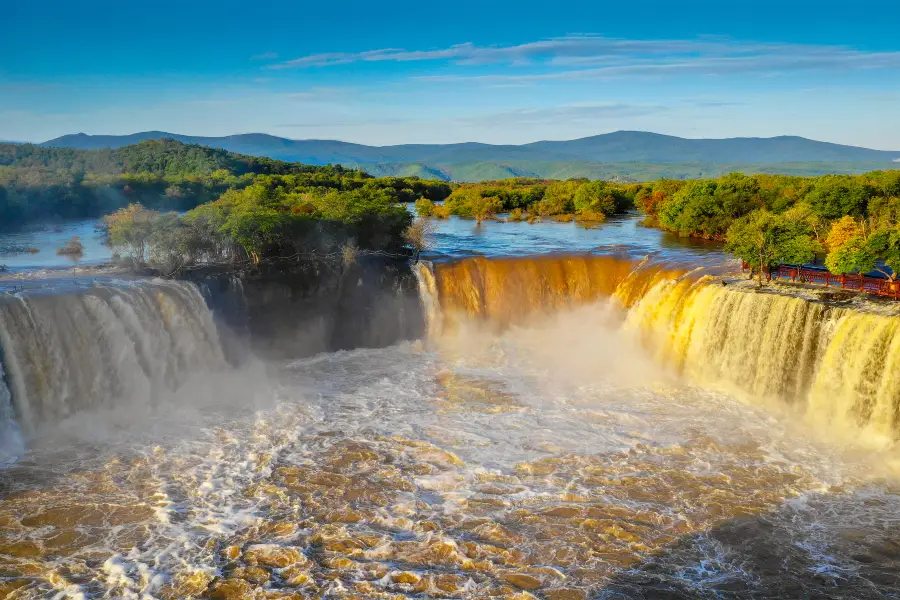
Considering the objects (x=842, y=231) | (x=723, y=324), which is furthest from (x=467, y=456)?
(x=842, y=231)

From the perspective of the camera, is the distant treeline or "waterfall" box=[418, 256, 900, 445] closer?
"waterfall" box=[418, 256, 900, 445]

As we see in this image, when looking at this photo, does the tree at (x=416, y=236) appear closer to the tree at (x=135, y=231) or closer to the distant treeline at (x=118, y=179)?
the distant treeline at (x=118, y=179)

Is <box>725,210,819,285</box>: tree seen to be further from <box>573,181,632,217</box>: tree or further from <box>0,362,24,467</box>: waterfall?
<box>573,181,632,217</box>: tree

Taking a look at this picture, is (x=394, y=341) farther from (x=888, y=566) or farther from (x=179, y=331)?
(x=888, y=566)

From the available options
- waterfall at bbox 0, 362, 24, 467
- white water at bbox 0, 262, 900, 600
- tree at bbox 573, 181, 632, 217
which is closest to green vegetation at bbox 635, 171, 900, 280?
white water at bbox 0, 262, 900, 600

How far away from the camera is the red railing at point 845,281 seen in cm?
1960

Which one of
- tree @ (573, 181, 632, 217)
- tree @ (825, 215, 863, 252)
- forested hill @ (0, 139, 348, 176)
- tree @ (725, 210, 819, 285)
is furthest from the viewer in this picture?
forested hill @ (0, 139, 348, 176)

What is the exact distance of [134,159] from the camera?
6191 cm

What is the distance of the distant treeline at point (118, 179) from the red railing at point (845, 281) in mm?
24941

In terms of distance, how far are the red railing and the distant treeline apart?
24941 millimetres

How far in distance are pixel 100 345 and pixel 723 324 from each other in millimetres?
19111

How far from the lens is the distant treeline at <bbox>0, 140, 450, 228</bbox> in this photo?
42.3m

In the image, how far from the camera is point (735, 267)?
2670 centimetres

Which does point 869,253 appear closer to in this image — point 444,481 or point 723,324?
point 723,324
